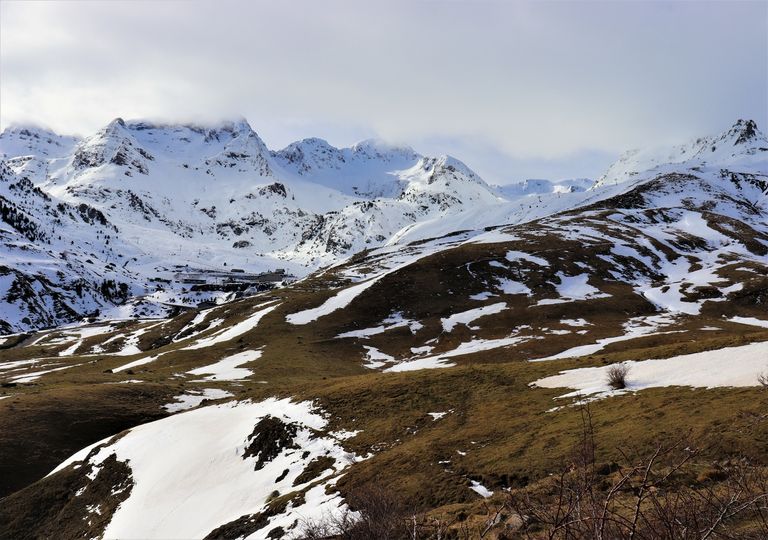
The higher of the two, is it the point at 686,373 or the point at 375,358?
the point at 686,373

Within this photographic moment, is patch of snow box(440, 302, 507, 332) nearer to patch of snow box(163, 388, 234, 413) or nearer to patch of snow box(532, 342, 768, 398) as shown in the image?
patch of snow box(163, 388, 234, 413)

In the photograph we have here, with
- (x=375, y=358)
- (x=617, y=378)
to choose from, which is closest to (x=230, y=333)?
(x=375, y=358)

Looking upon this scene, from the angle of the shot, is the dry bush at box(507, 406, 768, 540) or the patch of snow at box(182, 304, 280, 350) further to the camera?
the patch of snow at box(182, 304, 280, 350)

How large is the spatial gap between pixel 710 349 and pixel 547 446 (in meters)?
17.6

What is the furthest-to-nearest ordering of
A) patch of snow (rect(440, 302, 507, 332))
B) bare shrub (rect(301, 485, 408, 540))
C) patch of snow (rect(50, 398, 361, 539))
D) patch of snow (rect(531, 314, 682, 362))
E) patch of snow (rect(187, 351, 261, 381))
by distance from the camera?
patch of snow (rect(440, 302, 507, 332))
patch of snow (rect(187, 351, 261, 381))
patch of snow (rect(531, 314, 682, 362))
patch of snow (rect(50, 398, 361, 539))
bare shrub (rect(301, 485, 408, 540))

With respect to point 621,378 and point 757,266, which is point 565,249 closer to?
point 757,266

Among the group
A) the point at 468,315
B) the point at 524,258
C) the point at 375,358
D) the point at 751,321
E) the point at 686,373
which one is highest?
the point at 686,373

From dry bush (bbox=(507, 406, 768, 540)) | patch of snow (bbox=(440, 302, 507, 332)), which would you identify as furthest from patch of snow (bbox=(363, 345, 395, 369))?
dry bush (bbox=(507, 406, 768, 540))

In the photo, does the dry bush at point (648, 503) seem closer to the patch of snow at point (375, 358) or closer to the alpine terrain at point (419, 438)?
the alpine terrain at point (419, 438)

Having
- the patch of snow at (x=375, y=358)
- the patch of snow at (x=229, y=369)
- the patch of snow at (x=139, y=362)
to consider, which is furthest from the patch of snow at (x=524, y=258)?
the patch of snow at (x=139, y=362)

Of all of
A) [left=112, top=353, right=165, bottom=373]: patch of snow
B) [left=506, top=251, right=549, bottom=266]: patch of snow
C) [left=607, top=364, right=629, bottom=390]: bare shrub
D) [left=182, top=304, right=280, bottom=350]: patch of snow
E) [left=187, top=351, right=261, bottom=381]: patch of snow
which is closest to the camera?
[left=607, top=364, right=629, bottom=390]: bare shrub

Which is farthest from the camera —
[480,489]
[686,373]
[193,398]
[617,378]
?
[193,398]

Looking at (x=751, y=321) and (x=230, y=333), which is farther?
(x=230, y=333)

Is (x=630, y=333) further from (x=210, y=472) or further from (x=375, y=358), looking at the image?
(x=210, y=472)
